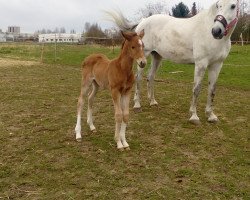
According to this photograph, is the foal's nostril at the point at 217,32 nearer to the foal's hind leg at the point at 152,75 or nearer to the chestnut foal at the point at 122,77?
the chestnut foal at the point at 122,77

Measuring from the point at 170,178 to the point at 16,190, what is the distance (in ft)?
5.84

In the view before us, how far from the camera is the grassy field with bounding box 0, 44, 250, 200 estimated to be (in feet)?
13.0

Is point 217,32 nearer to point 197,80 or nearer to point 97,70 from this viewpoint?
point 197,80

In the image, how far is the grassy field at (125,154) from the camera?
3955mm

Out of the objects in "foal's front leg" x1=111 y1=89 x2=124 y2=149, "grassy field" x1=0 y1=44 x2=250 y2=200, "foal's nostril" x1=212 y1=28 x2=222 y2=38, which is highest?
"foal's nostril" x1=212 y1=28 x2=222 y2=38

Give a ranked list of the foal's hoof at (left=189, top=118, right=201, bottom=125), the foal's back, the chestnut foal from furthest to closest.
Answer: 1. the foal's hoof at (left=189, top=118, right=201, bottom=125)
2. the foal's back
3. the chestnut foal

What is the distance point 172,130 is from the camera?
246 inches

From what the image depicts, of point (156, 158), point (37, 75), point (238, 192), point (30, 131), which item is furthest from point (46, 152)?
point (37, 75)

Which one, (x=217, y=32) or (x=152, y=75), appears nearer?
(x=217, y=32)

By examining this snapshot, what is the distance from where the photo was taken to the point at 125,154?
5.00m

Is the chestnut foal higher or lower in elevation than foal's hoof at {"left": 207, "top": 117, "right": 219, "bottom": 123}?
higher

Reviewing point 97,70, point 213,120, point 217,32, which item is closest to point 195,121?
point 213,120

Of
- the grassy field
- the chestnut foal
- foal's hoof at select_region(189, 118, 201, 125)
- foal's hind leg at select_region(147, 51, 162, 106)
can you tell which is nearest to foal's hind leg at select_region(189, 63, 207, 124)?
foal's hoof at select_region(189, 118, 201, 125)

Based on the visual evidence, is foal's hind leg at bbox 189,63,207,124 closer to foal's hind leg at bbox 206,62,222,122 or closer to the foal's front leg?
foal's hind leg at bbox 206,62,222,122
